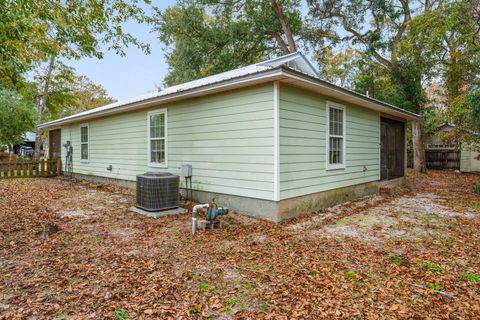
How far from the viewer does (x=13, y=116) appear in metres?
14.0

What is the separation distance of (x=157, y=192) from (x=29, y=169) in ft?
30.4

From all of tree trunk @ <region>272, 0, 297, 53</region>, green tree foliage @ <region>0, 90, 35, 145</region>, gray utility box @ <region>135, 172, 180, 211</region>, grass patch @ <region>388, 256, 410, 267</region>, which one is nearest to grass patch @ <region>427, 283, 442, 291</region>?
grass patch @ <region>388, 256, 410, 267</region>

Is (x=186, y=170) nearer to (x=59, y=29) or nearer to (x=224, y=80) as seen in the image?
(x=224, y=80)

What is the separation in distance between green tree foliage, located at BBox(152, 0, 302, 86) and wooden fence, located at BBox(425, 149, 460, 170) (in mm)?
10270

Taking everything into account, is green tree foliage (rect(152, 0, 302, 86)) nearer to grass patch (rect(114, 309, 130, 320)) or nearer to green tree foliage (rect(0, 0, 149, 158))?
green tree foliage (rect(0, 0, 149, 158))

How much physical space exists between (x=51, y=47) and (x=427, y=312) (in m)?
7.82

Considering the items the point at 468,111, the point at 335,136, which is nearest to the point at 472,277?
the point at 335,136

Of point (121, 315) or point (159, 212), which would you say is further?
point (159, 212)

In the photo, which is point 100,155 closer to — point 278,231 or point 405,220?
point 278,231

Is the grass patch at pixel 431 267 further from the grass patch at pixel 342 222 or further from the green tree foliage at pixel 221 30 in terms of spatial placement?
the green tree foliage at pixel 221 30

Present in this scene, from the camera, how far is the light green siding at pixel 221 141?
5.32 meters

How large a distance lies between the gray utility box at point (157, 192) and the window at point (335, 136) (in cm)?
358

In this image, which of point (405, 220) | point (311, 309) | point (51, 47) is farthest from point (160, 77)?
point (311, 309)

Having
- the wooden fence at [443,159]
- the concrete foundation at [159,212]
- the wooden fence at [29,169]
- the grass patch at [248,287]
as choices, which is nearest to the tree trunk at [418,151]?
the wooden fence at [443,159]
